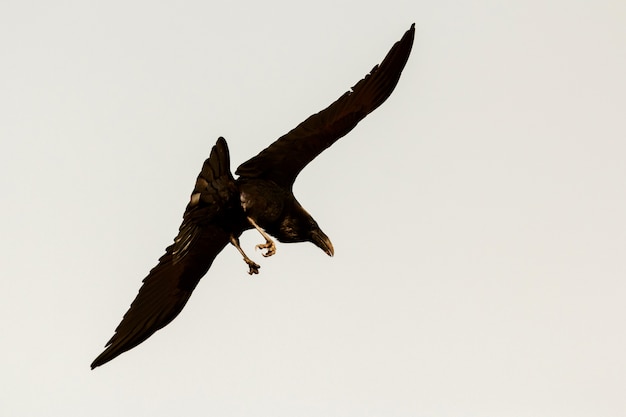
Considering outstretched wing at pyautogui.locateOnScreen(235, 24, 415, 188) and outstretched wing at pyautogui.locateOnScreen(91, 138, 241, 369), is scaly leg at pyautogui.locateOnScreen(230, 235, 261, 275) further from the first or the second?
outstretched wing at pyautogui.locateOnScreen(235, 24, 415, 188)

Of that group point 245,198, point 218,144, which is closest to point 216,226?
point 245,198

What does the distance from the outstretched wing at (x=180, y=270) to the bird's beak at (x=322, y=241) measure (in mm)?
1156

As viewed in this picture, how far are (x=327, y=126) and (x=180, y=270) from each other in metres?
2.94

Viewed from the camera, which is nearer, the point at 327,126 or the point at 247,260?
the point at 247,260

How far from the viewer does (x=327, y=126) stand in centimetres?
1695

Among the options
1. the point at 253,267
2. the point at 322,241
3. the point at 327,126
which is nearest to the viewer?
the point at 253,267

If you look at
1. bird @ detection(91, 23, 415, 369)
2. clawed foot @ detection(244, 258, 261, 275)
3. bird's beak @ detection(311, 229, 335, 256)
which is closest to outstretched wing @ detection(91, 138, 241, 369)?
bird @ detection(91, 23, 415, 369)

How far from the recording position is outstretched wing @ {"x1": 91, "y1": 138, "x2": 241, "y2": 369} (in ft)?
49.7

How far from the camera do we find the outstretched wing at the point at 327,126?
54.7 ft

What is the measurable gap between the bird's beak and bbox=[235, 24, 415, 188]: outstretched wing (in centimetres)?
75

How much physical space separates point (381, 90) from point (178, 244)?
3.78 metres

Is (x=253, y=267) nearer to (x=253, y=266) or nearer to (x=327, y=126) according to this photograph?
(x=253, y=266)

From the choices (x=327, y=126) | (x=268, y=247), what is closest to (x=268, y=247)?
(x=268, y=247)

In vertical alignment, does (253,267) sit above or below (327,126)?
below
